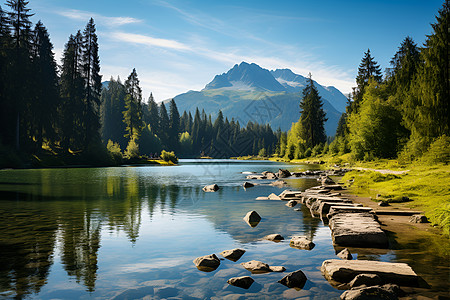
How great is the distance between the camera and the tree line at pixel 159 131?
85.2m

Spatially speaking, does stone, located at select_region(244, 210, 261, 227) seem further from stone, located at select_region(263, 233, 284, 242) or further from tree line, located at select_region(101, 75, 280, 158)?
tree line, located at select_region(101, 75, 280, 158)

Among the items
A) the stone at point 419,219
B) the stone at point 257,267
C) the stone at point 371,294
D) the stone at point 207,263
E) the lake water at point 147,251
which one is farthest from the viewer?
the stone at point 419,219

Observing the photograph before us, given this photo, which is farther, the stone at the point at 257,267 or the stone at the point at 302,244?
the stone at the point at 302,244

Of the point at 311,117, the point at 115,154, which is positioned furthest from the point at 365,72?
the point at 115,154

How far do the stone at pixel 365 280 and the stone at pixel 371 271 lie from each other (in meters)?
0.18

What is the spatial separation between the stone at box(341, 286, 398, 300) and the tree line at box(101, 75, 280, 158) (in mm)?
69259

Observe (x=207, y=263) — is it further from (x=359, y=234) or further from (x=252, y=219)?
(x=252, y=219)

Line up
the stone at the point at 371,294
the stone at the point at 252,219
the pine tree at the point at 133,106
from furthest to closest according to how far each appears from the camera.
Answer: the pine tree at the point at 133,106 < the stone at the point at 252,219 < the stone at the point at 371,294

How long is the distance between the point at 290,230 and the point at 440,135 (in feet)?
93.1

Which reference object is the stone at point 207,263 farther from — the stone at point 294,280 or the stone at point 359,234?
the stone at point 359,234

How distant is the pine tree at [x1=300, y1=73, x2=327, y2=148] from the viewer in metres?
89.5

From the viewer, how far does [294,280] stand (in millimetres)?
6637

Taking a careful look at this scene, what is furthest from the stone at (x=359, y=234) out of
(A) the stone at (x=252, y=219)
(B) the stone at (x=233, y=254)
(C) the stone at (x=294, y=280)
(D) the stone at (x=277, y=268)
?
(A) the stone at (x=252, y=219)

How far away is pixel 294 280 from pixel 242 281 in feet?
3.54
